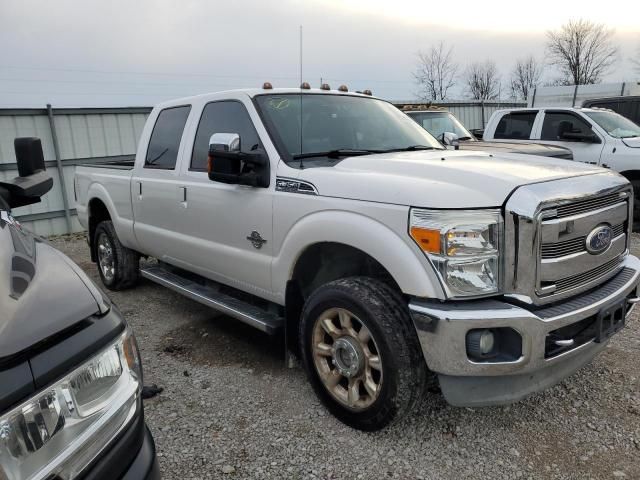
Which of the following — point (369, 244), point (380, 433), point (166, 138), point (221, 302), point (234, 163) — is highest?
point (166, 138)

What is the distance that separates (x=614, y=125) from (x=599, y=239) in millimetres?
7114

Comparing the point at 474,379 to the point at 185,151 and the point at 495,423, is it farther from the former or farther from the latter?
the point at 185,151

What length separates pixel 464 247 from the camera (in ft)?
7.89

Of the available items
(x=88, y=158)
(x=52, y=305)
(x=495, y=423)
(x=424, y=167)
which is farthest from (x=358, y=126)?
(x=88, y=158)

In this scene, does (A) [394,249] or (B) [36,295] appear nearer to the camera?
(B) [36,295]

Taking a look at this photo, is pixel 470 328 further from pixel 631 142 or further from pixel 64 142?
pixel 64 142

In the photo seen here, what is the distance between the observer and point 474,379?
2.54 m

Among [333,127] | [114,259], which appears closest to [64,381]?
[333,127]

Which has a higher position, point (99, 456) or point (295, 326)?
point (99, 456)

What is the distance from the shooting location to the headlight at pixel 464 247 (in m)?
2.40

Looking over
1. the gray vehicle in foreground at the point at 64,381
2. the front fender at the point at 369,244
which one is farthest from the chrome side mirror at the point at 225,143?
the gray vehicle in foreground at the point at 64,381

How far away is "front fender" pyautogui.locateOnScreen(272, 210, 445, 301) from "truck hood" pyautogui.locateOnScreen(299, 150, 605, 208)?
14cm

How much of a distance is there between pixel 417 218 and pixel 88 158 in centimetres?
947

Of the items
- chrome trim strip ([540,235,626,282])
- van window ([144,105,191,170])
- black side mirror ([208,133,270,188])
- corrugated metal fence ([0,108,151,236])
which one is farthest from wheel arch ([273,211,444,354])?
corrugated metal fence ([0,108,151,236])
